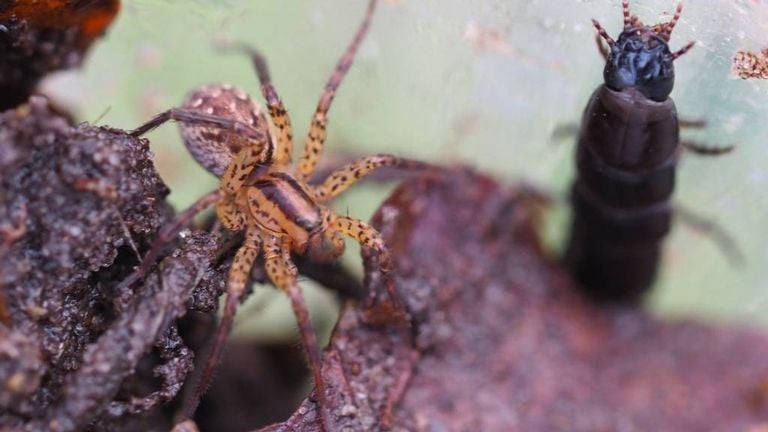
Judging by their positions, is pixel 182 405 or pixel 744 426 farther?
pixel 744 426

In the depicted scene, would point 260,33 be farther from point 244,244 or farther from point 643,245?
point 643,245

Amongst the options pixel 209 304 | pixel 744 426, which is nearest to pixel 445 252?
pixel 209 304

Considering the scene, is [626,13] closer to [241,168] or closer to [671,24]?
[671,24]

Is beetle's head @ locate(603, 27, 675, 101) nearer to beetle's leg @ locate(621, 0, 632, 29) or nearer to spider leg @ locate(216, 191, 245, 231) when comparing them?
beetle's leg @ locate(621, 0, 632, 29)

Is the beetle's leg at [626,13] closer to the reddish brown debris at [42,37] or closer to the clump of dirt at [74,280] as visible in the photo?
the clump of dirt at [74,280]

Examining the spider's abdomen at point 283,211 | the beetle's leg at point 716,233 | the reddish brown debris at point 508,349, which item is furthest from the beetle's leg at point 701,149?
the spider's abdomen at point 283,211

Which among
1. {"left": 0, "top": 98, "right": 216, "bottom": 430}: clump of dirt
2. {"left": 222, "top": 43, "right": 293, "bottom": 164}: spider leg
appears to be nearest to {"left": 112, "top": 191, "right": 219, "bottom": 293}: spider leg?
{"left": 0, "top": 98, "right": 216, "bottom": 430}: clump of dirt
